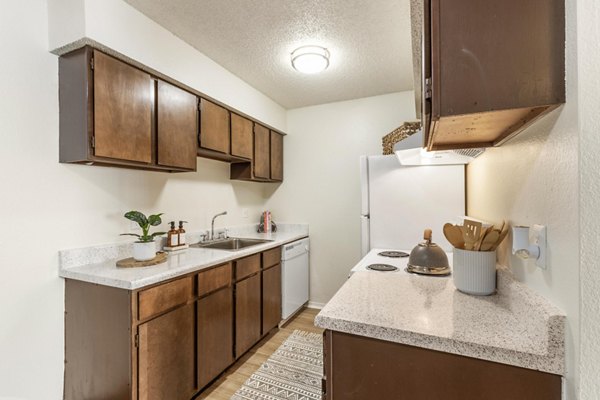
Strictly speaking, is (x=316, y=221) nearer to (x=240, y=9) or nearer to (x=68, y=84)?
(x=240, y=9)

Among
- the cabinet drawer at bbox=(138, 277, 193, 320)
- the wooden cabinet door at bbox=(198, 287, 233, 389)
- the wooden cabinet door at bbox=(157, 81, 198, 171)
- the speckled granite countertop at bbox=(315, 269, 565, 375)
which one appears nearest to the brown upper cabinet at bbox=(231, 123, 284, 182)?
the wooden cabinet door at bbox=(157, 81, 198, 171)

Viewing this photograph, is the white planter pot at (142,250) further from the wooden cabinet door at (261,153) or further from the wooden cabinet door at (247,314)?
the wooden cabinet door at (261,153)

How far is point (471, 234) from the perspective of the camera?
1069mm

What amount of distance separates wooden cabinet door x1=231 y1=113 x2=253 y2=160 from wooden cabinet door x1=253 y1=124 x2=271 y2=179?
4.2 inches

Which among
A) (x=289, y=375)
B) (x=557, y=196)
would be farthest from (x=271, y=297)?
(x=557, y=196)

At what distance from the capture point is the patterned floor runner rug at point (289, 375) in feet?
5.96

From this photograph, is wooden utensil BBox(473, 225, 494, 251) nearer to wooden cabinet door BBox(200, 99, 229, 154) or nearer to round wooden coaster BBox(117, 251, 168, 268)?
round wooden coaster BBox(117, 251, 168, 268)

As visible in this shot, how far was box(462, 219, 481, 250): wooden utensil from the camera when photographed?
106 centimetres

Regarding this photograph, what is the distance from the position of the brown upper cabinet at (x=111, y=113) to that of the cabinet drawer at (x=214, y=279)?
31.3 inches

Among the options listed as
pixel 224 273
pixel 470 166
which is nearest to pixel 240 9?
pixel 224 273

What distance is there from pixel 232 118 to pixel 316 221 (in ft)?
5.02

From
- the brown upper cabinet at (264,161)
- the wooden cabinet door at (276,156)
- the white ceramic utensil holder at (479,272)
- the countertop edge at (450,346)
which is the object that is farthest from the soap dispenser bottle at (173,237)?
the white ceramic utensil holder at (479,272)

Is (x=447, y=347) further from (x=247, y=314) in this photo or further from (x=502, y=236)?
(x=247, y=314)

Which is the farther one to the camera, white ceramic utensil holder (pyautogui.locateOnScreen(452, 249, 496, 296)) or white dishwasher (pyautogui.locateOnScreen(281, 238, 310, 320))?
white dishwasher (pyautogui.locateOnScreen(281, 238, 310, 320))
